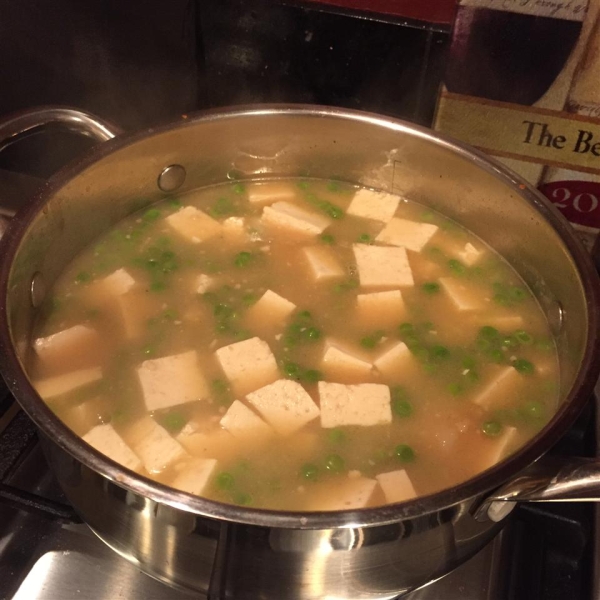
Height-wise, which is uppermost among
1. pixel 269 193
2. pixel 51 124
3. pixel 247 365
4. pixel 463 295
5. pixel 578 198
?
pixel 51 124

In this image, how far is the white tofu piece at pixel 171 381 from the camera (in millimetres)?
1614

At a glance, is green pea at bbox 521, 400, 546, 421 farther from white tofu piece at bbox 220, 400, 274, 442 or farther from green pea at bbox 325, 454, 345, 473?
white tofu piece at bbox 220, 400, 274, 442

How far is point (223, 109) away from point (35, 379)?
892 mm

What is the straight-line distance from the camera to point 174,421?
1.57 m

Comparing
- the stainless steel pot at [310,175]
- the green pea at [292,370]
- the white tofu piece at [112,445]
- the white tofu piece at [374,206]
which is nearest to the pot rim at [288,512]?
the stainless steel pot at [310,175]

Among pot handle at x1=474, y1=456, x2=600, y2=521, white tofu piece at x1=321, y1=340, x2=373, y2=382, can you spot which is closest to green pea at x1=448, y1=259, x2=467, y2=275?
white tofu piece at x1=321, y1=340, x2=373, y2=382

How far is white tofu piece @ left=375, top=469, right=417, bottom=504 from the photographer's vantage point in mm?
1439

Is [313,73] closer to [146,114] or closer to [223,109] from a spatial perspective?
[223,109]

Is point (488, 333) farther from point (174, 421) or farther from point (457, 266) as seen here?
point (174, 421)

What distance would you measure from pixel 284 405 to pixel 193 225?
2.47 feet

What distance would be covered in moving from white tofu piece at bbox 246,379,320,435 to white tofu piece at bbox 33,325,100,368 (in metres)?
0.45

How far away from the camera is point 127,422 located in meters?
1.57

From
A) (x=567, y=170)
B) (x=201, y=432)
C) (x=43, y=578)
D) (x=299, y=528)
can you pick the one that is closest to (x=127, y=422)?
(x=201, y=432)

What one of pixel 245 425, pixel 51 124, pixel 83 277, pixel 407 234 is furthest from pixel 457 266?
pixel 51 124
